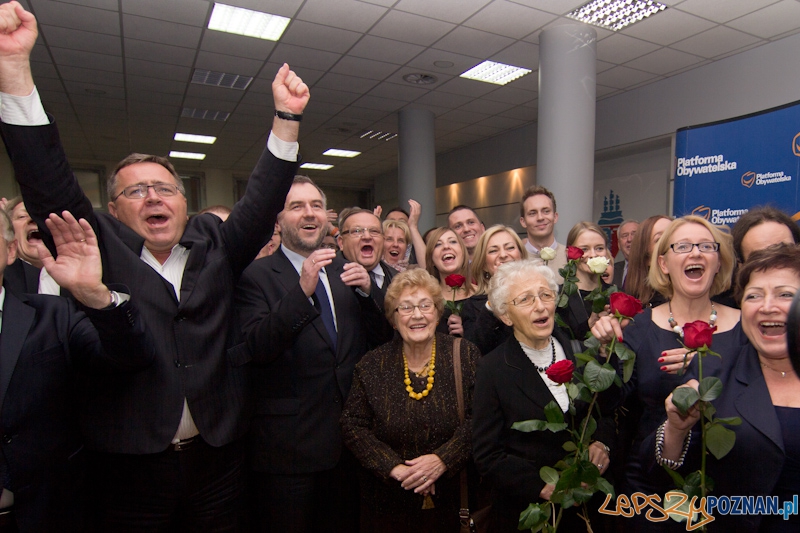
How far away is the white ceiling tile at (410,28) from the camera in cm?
454

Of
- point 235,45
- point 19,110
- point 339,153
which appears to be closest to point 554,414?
point 19,110

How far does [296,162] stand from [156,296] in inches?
24.2

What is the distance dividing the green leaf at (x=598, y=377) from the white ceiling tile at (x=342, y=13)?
159 inches

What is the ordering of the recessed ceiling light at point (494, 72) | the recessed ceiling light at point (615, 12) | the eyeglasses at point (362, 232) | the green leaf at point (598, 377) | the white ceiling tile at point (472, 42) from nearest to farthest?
the green leaf at point (598, 377) < the eyeglasses at point (362, 232) < the recessed ceiling light at point (615, 12) < the white ceiling tile at point (472, 42) < the recessed ceiling light at point (494, 72)

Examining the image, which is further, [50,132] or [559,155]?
[559,155]

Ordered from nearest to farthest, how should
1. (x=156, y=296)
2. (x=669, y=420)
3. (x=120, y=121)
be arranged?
(x=669, y=420)
(x=156, y=296)
(x=120, y=121)

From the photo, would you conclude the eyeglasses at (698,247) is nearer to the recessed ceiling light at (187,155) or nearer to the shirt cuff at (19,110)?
the shirt cuff at (19,110)

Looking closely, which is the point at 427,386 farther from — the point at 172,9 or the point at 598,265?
the point at 172,9

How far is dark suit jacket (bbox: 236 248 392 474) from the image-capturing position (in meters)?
1.71

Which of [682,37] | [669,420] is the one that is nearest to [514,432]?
[669,420]

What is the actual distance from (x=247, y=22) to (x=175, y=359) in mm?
4145

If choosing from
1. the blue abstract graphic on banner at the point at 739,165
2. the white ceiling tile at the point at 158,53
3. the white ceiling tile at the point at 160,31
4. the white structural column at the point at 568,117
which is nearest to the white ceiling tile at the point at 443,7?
the white structural column at the point at 568,117

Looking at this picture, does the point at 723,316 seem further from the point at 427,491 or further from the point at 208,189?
the point at 208,189

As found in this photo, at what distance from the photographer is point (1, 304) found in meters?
1.40
